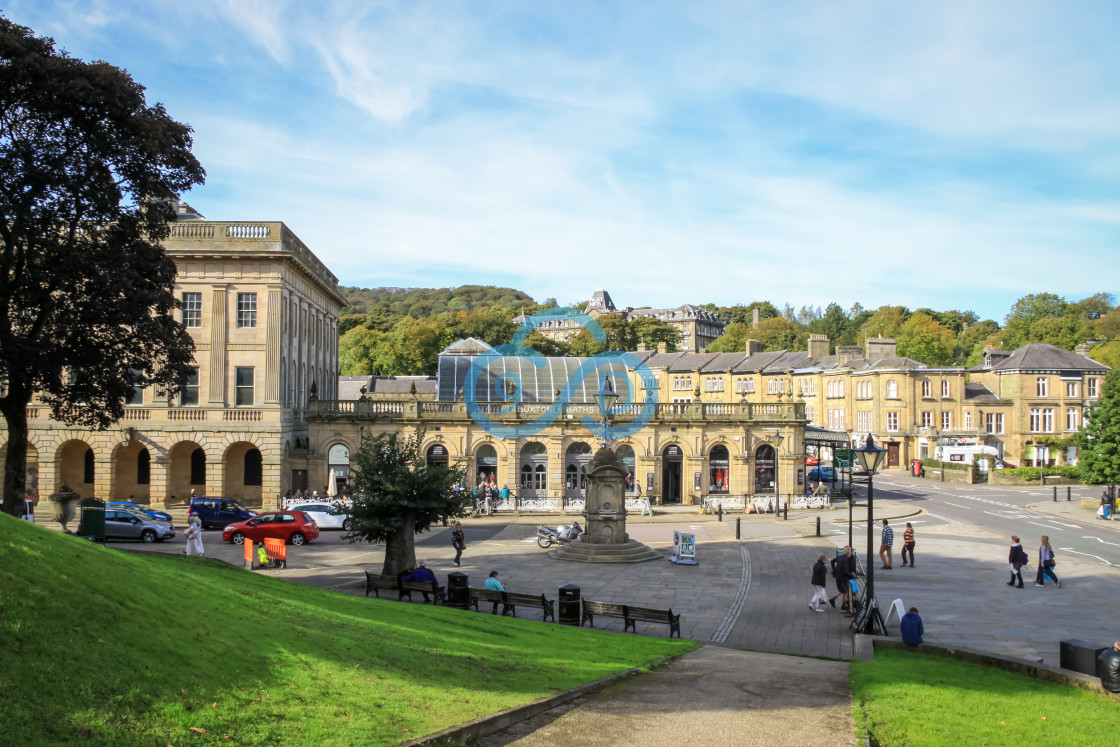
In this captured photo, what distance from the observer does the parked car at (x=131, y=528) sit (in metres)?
30.8

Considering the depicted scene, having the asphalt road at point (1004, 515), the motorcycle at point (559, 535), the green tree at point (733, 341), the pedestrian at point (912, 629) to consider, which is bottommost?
the asphalt road at point (1004, 515)

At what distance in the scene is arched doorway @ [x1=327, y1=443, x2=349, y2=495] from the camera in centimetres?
4541

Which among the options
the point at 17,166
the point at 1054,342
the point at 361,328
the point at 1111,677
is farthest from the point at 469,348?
the point at 1111,677

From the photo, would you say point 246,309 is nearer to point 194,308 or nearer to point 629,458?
point 194,308

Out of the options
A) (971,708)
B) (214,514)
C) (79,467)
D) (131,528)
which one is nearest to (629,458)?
(214,514)

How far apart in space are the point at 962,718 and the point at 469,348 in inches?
2874

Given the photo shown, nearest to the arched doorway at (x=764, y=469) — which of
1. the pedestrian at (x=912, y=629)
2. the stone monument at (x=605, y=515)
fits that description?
the stone monument at (x=605, y=515)

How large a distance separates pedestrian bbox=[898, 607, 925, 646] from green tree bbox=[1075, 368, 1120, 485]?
35158 millimetres

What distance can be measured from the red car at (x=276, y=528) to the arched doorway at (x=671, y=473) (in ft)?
73.1

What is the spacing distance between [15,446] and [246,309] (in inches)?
739

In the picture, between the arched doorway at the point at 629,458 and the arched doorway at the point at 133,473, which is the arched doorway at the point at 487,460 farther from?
the arched doorway at the point at 133,473

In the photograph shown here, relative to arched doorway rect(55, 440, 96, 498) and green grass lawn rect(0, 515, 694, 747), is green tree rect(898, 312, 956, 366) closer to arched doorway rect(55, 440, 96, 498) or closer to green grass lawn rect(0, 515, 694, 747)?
arched doorway rect(55, 440, 96, 498)

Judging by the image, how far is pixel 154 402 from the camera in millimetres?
41375

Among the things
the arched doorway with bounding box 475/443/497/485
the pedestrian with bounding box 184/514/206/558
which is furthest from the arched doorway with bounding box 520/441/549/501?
the pedestrian with bounding box 184/514/206/558
